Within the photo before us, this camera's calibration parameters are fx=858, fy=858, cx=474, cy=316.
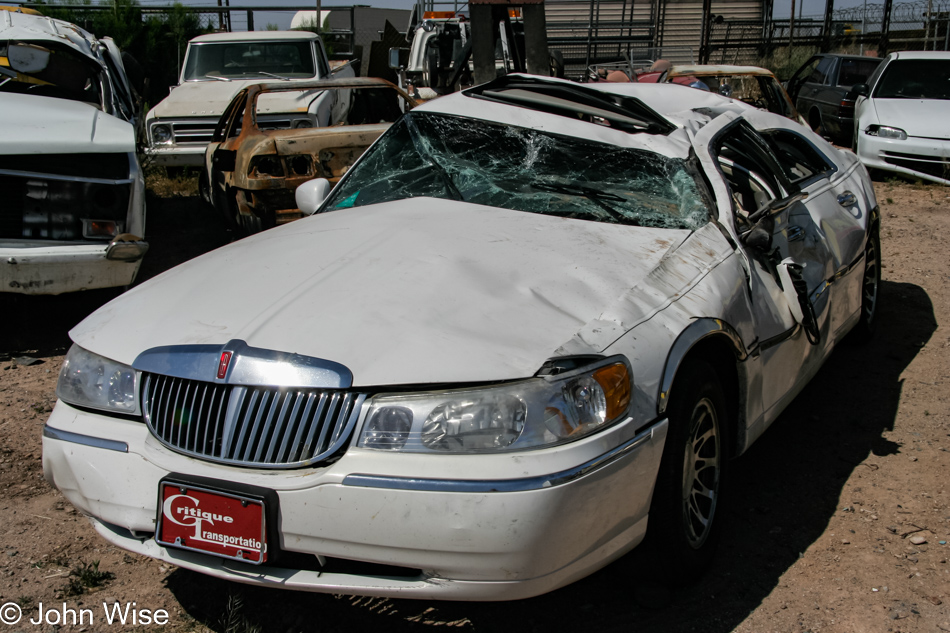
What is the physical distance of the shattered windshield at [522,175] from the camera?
3330 millimetres

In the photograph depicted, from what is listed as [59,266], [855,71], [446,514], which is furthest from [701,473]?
[855,71]

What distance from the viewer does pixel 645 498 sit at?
7.97ft

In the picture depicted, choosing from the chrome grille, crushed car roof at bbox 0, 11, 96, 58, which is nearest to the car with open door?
crushed car roof at bbox 0, 11, 96, 58

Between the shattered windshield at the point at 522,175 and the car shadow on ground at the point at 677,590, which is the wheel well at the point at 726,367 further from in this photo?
the shattered windshield at the point at 522,175

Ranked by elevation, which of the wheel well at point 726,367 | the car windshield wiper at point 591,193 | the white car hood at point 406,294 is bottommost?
the wheel well at point 726,367

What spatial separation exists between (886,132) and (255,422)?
1000cm

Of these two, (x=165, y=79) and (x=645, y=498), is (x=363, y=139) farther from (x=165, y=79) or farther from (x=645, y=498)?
(x=165, y=79)

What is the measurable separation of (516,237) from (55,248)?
10.2 feet

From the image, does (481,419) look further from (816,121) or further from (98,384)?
(816,121)

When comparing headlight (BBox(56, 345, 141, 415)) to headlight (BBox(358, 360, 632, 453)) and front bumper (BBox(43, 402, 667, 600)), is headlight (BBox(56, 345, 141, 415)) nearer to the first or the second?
front bumper (BBox(43, 402, 667, 600))

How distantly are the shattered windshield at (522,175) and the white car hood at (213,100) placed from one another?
554 cm

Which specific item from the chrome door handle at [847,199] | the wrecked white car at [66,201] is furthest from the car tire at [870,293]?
the wrecked white car at [66,201]

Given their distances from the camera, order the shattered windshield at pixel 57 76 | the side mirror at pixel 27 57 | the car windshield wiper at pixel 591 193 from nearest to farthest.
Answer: the car windshield wiper at pixel 591 193
the shattered windshield at pixel 57 76
the side mirror at pixel 27 57

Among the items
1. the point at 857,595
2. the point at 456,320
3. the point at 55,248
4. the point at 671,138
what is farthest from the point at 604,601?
the point at 55,248
